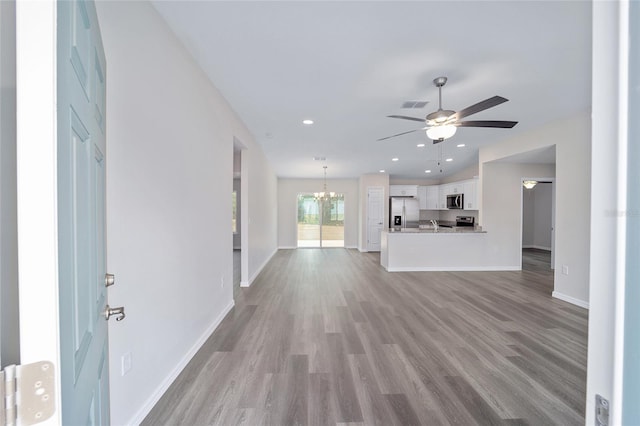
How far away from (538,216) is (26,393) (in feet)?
36.3

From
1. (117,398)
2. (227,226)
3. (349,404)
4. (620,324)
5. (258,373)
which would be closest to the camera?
(620,324)

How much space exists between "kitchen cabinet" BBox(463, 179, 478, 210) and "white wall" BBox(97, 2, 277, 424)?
21.2 ft

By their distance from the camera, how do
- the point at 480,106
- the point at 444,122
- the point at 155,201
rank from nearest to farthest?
the point at 155,201, the point at 480,106, the point at 444,122

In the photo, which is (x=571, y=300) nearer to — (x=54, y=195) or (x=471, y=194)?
(x=471, y=194)

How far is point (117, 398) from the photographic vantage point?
4.71 ft

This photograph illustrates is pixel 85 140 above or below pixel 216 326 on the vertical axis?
above

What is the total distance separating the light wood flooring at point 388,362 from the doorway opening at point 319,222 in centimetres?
519

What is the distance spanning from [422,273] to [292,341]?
3.77 meters

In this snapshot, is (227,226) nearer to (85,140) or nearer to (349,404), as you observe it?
(349,404)

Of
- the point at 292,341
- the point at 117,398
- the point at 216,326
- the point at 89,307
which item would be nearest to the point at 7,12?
the point at 89,307

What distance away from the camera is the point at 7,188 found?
21.6 inches

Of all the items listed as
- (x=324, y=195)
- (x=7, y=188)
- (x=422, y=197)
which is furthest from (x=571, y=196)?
(x=324, y=195)

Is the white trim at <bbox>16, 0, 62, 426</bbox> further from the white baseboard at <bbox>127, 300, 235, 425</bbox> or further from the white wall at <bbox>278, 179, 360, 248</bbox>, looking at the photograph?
the white wall at <bbox>278, 179, 360, 248</bbox>

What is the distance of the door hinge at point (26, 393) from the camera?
42 cm
